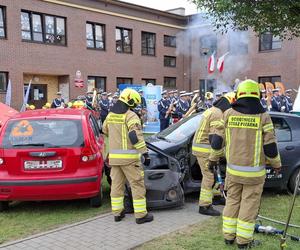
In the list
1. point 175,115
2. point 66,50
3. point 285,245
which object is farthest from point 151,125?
point 285,245

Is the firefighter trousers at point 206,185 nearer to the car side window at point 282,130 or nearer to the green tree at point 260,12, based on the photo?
the car side window at point 282,130

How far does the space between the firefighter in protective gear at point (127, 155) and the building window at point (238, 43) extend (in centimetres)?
2462

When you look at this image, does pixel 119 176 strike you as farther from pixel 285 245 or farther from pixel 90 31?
pixel 90 31

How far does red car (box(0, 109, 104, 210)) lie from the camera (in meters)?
5.83

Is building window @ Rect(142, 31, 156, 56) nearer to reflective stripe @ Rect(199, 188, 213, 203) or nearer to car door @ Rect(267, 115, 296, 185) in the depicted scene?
car door @ Rect(267, 115, 296, 185)

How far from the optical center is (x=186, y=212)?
608cm

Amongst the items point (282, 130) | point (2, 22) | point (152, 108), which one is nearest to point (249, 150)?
point (282, 130)

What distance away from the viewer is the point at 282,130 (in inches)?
278

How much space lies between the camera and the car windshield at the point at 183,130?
22.4ft

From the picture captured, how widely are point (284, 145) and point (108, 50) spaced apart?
73.6ft

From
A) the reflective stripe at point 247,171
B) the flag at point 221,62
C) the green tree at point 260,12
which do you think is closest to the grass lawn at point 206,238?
the reflective stripe at point 247,171

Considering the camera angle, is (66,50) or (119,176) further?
(66,50)

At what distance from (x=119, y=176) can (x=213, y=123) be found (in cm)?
145

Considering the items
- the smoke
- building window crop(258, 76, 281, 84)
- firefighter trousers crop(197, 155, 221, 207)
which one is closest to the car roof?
firefighter trousers crop(197, 155, 221, 207)
